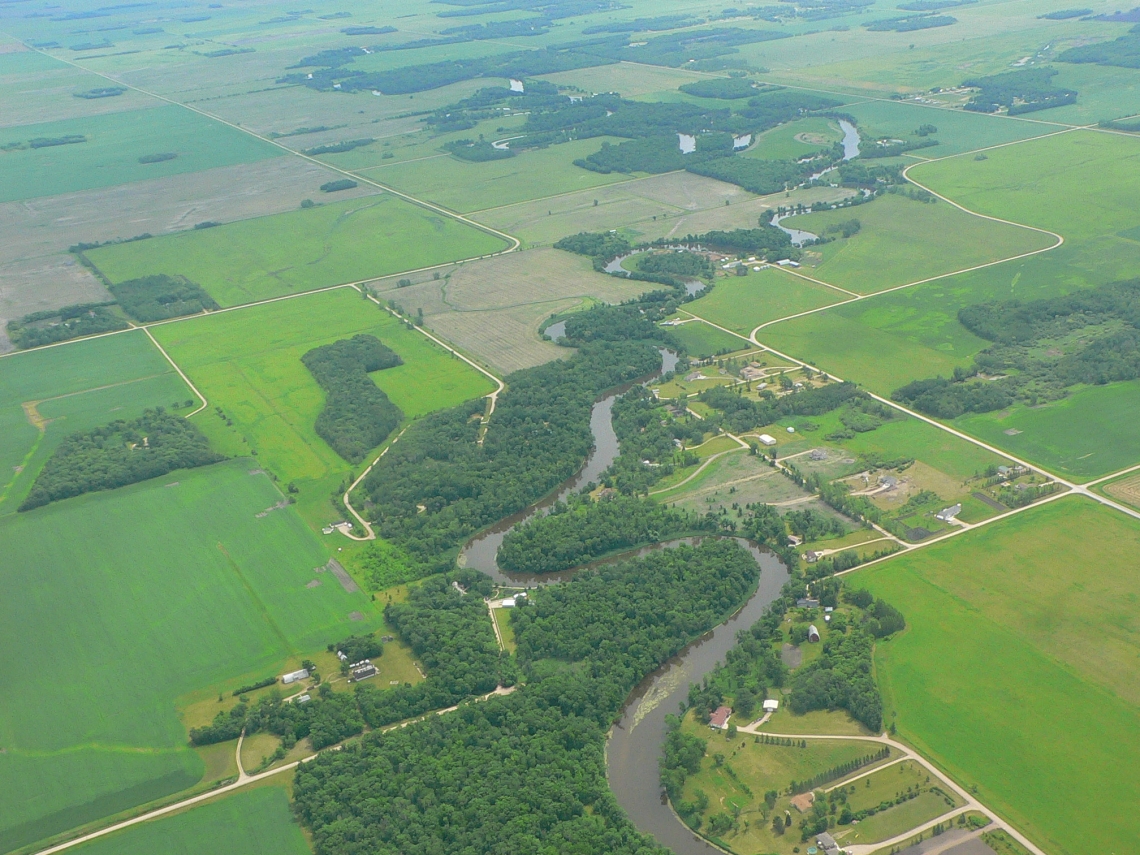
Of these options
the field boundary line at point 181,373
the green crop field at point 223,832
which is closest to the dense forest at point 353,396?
the field boundary line at point 181,373

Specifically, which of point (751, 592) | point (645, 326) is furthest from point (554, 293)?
point (751, 592)

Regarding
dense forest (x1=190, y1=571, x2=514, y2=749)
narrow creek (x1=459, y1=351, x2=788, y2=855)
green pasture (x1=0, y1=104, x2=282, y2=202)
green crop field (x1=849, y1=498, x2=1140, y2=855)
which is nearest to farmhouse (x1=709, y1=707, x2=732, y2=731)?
narrow creek (x1=459, y1=351, x2=788, y2=855)

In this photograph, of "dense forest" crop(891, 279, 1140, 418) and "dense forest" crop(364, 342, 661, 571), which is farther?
"dense forest" crop(891, 279, 1140, 418)

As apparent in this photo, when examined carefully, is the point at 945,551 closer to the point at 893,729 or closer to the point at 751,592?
the point at 751,592

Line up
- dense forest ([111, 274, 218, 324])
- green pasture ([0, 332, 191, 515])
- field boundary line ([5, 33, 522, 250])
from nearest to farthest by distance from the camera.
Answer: green pasture ([0, 332, 191, 515]), dense forest ([111, 274, 218, 324]), field boundary line ([5, 33, 522, 250])

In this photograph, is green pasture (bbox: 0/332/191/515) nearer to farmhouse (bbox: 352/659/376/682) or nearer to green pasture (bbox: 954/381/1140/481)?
farmhouse (bbox: 352/659/376/682)

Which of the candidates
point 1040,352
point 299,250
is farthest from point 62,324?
point 1040,352

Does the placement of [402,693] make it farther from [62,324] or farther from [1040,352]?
[62,324]
